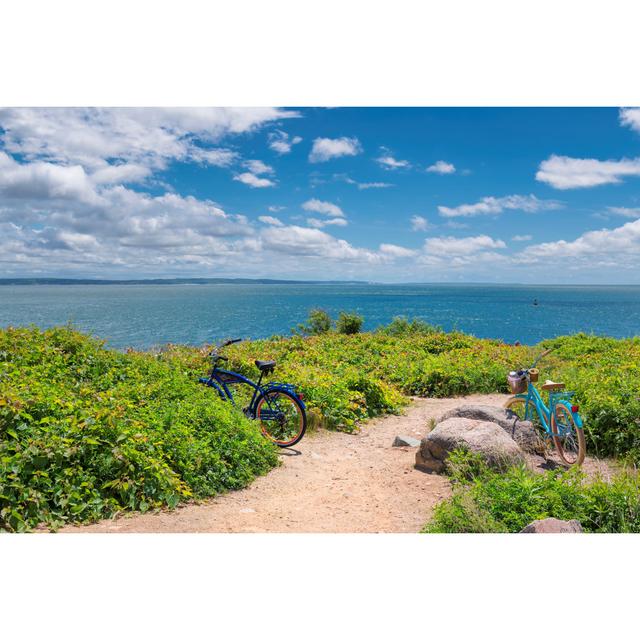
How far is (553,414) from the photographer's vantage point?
22.8 ft

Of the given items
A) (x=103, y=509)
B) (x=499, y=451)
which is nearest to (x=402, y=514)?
(x=499, y=451)

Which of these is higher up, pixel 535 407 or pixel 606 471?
pixel 535 407

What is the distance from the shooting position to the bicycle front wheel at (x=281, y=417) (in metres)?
7.86

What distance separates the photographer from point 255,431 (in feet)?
23.6

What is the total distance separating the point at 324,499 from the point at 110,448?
2.50 metres

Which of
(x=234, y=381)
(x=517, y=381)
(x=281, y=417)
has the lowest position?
(x=281, y=417)

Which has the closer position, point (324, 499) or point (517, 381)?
point (324, 499)

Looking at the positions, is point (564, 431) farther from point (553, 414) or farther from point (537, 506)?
point (537, 506)

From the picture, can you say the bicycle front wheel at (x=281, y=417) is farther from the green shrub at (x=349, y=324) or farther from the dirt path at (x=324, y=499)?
the green shrub at (x=349, y=324)

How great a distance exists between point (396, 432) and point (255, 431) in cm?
317

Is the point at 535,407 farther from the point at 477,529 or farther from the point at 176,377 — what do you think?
the point at 176,377

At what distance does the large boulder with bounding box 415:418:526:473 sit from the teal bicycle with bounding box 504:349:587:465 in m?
0.65

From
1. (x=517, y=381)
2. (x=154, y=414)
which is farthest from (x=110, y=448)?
(x=517, y=381)

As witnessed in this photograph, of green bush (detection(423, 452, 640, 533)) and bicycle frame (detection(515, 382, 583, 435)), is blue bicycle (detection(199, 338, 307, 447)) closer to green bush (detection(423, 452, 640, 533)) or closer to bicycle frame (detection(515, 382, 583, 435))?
green bush (detection(423, 452, 640, 533))
